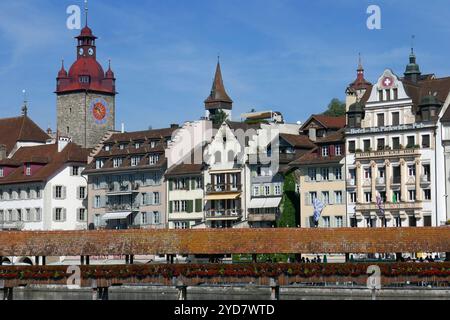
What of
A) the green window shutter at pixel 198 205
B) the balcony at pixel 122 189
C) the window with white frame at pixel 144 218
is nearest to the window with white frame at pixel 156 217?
the window with white frame at pixel 144 218

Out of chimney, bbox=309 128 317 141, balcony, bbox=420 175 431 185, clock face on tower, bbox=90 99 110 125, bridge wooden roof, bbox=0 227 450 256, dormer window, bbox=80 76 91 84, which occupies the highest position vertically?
dormer window, bbox=80 76 91 84

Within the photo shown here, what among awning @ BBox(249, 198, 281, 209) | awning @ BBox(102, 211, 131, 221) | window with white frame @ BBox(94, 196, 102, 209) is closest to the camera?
awning @ BBox(249, 198, 281, 209)

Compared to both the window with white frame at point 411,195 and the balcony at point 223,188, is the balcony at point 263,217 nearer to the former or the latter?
the balcony at point 223,188

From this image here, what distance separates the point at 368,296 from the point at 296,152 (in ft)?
163

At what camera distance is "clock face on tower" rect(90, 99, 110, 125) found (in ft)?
512

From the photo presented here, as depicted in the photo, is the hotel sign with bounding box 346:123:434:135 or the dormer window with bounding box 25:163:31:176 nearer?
the hotel sign with bounding box 346:123:434:135

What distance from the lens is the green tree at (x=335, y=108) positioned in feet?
548

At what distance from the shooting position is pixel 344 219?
10419 centimetres

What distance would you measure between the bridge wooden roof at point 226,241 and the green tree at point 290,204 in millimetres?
38628

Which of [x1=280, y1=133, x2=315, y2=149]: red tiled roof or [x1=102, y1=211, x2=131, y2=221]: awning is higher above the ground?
[x1=280, y1=133, x2=315, y2=149]: red tiled roof

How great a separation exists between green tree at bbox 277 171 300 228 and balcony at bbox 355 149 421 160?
8.33 metres

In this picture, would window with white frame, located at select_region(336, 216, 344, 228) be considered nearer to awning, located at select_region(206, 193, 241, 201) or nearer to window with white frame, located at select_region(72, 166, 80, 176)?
awning, located at select_region(206, 193, 241, 201)

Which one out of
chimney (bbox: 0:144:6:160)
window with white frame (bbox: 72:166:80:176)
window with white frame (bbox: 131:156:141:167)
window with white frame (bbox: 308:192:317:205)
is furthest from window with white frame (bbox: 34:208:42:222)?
window with white frame (bbox: 308:192:317:205)
